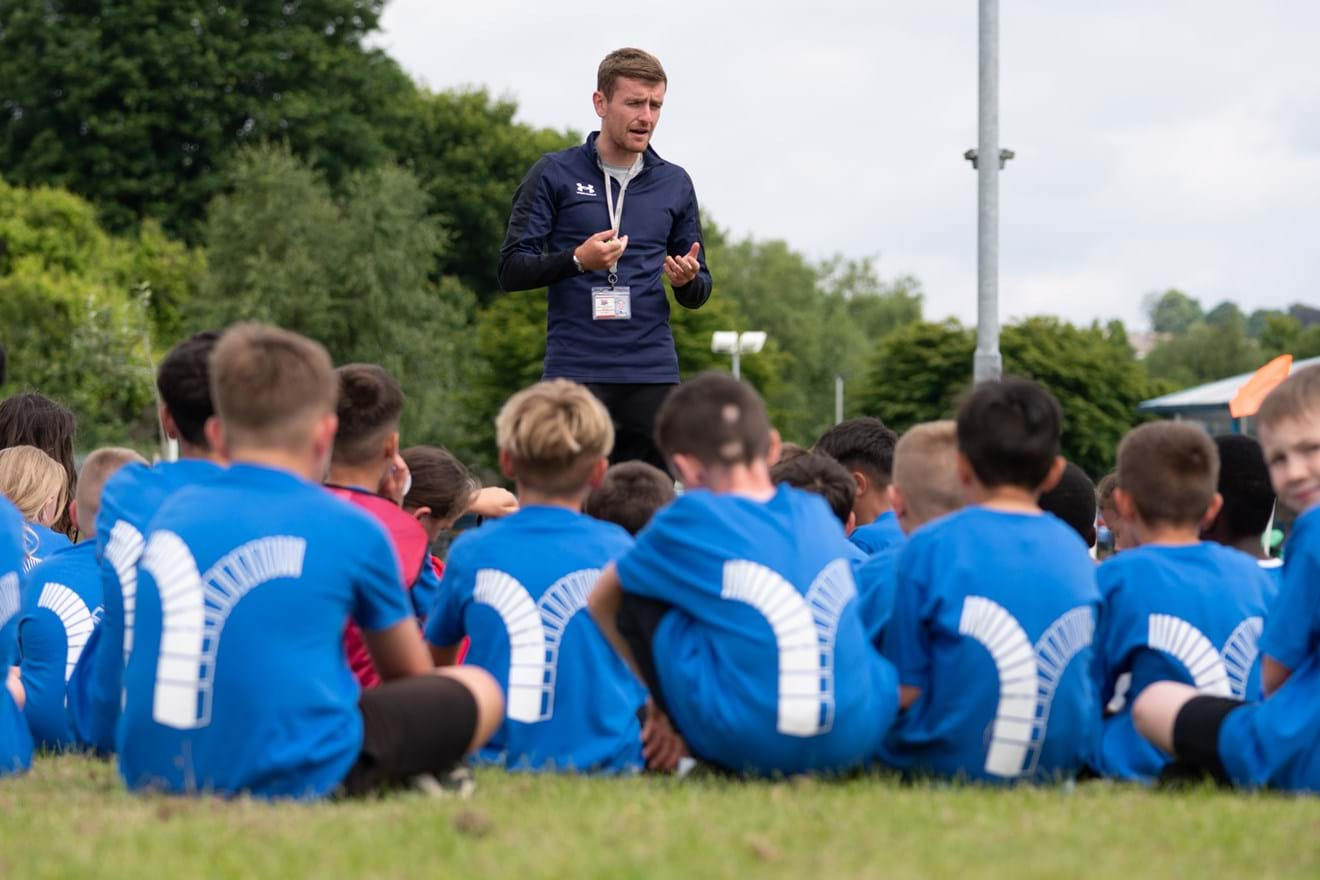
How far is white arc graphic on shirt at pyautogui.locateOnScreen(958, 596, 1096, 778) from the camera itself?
5691 mm

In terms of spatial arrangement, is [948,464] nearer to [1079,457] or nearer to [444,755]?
[444,755]

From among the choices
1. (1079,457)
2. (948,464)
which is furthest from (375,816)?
(1079,457)

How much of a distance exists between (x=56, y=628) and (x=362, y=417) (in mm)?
1984

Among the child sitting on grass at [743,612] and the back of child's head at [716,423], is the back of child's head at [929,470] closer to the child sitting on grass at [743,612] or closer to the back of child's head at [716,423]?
the child sitting on grass at [743,612]

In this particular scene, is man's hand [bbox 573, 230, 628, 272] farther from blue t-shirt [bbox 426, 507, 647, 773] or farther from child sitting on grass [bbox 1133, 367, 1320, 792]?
child sitting on grass [bbox 1133, 367, 1320, 792]

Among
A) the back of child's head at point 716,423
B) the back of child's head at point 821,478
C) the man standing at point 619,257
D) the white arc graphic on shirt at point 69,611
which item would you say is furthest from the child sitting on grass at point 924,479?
the white arc graphic on shirt at point 69,611

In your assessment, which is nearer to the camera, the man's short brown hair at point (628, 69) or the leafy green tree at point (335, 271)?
the man's short brown hair at point (628, 69)

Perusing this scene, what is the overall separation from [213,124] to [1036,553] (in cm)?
5012

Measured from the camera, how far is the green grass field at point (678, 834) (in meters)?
4.15

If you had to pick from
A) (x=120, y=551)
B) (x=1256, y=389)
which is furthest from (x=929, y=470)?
(x=1256, y=389)

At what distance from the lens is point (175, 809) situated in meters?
4.80

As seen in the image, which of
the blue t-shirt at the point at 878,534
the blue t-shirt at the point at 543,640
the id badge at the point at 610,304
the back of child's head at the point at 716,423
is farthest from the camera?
the id badge at the point at 610,304

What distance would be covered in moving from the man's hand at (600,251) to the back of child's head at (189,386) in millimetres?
2703

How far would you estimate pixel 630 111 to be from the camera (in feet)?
29.7
